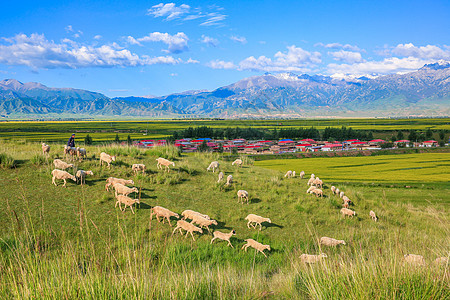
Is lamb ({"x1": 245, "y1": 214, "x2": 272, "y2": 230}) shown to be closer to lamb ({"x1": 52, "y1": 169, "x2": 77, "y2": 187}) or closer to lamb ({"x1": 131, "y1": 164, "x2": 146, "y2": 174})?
lamb ({"x1": 131, "y1": 164, "x2": 146, "y2": 174})

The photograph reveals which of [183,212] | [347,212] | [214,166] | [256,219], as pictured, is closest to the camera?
[183,212]

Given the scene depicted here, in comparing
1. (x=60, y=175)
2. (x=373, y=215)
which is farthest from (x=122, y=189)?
(x=373, y=215)

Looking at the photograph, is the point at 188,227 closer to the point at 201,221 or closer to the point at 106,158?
the point at 201,221

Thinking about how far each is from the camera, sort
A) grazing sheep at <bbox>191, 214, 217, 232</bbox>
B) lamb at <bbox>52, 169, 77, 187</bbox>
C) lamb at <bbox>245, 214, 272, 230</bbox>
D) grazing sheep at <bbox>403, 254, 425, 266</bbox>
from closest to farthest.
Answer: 1. grazing sheep at <bbox>403, 254, 425, 266</bbox>
2. grazing sheep at <bbox>191, 214, 217, 232</bbox>
3. lamb at <bbox>245, 214, 272, 230</bbox>
4. lamb at <bbox>52, 169, 77, 187</bbox>

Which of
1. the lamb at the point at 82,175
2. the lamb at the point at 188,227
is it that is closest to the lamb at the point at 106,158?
the lamb at the point at 82,175

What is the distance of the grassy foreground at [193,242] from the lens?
346 centimetres

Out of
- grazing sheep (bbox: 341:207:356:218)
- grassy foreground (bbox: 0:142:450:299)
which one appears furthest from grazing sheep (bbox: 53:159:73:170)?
grazing sheep (bbox: 341:207:356:218)

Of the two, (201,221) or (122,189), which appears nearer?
(201,221)

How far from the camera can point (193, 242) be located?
8.66m

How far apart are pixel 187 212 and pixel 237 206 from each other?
287 cm

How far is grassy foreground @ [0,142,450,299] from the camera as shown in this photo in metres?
3.46

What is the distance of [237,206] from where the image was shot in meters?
11.7

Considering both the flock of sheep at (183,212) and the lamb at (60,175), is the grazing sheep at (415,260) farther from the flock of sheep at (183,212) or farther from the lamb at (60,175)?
the lamb at (60,175)

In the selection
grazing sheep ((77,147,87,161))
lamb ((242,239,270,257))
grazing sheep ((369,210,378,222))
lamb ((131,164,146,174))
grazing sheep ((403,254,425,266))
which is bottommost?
grazing sheep ((369,210,378,222))
